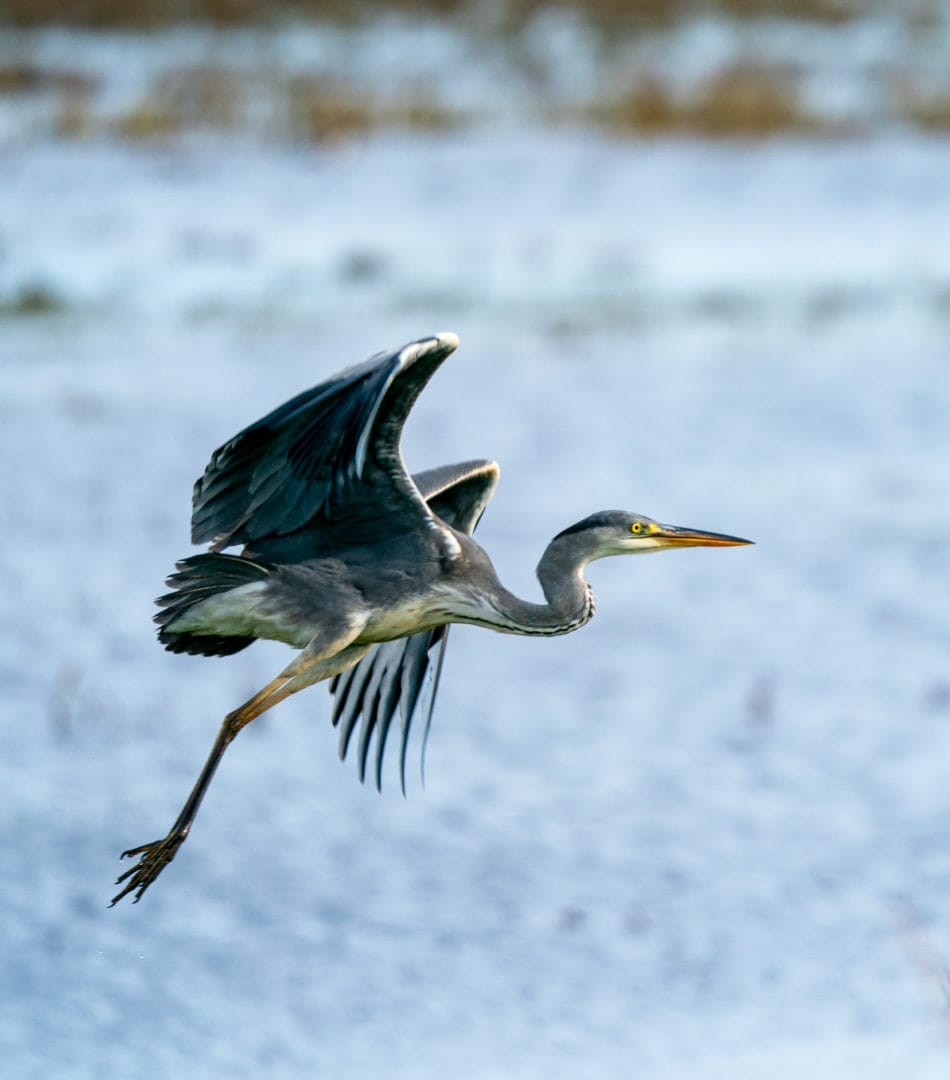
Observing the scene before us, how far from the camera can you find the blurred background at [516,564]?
22.5ft

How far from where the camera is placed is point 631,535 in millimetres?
5980

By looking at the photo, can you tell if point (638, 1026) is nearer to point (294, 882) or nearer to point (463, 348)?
point (294, 882)

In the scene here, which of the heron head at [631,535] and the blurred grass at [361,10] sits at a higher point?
the blurred grass at [361,10]

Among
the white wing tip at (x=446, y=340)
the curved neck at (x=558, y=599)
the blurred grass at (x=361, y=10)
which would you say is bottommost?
the curved neck at (x=558, y=599)

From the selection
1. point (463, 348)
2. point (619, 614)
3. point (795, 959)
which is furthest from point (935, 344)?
point (795, 959)

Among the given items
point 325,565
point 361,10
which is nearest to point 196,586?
point 325,565

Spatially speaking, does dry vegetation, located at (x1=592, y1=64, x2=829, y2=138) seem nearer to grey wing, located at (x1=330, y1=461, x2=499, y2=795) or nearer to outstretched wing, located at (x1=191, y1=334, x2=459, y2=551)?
grey wing, located at (x1=330, y1=461, x2=499, y2=795)

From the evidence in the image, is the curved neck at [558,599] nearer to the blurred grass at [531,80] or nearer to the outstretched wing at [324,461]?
the outstretched wing at [324,461]

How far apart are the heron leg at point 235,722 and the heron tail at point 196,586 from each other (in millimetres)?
265

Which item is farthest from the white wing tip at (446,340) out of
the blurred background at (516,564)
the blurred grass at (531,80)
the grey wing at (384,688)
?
the blurred grass at (531,80)

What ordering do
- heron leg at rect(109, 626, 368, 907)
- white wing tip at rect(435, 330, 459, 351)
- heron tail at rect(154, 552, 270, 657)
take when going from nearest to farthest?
white wing tip at rect(435, 330, 459, 351)
heron leg at rect(109, 626, 368, 907)
heron tail at rect(154, 552, 270, 657)

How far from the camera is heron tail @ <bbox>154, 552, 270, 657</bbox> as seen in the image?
5.71m

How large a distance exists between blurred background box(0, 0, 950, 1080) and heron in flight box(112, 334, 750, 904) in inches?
55.7

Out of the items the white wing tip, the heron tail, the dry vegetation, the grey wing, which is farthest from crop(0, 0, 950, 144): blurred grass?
the white wing tip
